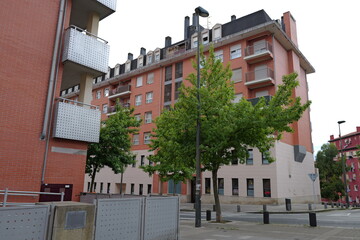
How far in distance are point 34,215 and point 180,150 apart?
9.29 m

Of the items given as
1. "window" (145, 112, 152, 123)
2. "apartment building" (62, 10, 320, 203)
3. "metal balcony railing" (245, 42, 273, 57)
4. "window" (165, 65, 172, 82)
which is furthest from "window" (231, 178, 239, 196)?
"window" (165, 65, 172, 82)

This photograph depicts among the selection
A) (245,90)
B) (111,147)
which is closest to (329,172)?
(245,90)

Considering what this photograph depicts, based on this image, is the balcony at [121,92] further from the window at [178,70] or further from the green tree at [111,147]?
the green tree at [111,147]

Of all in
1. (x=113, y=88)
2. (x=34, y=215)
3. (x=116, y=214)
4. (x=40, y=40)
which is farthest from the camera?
(x=113, y=88)

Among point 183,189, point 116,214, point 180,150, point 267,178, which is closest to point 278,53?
point 267,178

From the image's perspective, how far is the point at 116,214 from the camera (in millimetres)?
6262

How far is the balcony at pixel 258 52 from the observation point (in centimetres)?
2807

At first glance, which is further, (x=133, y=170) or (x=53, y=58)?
(x=133, y=170)

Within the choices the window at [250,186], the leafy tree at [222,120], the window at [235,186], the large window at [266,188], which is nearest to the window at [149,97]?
the window at [235,186]

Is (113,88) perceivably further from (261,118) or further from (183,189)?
(261,118)

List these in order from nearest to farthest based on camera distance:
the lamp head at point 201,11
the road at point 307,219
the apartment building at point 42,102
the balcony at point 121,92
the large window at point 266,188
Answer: the apartment building at point 42,102 < the lamp head at point 201,11 < the road at point 307,219 < the large window at point 266,188 < the balcony at point 121,92

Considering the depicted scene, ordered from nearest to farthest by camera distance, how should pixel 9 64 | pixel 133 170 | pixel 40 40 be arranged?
pixel 9 64 < pixel 40 40 < pixel 133 170

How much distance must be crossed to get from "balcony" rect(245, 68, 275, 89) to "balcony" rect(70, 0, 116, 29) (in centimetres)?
1806

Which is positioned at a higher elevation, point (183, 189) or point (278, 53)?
point (278, 53)
